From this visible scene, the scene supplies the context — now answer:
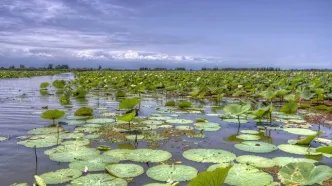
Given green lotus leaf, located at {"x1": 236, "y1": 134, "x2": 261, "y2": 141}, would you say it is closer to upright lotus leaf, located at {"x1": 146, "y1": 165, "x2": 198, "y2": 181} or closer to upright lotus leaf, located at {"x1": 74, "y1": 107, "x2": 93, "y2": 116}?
upright lotus leaf, located at {"x1": 146, "y1": 165, "x2": 198, "y2": 181}

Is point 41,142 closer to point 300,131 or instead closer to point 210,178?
point 210,178

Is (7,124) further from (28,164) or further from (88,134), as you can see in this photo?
(28,164)

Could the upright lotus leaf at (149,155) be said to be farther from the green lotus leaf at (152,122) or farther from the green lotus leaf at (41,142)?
the green lotus leaf at (152,122)

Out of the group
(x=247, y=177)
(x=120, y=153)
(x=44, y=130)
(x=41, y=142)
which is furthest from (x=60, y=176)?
(x=44, y=130)

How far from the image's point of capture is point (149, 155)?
4250 mm

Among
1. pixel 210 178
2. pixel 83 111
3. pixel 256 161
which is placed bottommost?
pixel 256 161

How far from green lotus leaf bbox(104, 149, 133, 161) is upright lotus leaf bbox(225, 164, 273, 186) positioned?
4.67 feet

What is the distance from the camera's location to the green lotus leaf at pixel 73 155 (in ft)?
13.1

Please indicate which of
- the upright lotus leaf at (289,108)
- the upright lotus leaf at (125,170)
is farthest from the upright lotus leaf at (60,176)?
the upright lotus leaf at (289,108)

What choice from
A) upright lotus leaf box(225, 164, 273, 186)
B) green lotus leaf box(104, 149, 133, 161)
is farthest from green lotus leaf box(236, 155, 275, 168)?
green lotus leaf box(104, 149, 133, 161)

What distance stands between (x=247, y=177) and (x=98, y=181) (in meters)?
1.59

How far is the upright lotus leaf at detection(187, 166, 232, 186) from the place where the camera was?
1931 millimetres

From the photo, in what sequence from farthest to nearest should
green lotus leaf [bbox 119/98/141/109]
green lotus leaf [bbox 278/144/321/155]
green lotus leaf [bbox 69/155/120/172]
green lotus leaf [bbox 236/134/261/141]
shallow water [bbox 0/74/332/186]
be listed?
green lotus leaf [bbox 119/98/141/109] → green lotus leaf [bbox 236/134/261/141] → green lotus leaf [bbox 278/144/321/155] → green lotus leaf [bbox 69/155/120/172] → shallow water [bbox 0/74/332/186]

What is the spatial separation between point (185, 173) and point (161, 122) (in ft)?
10.2
